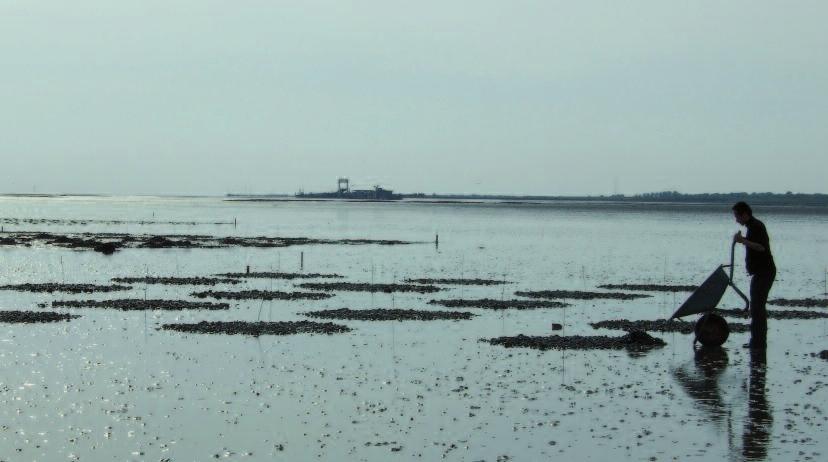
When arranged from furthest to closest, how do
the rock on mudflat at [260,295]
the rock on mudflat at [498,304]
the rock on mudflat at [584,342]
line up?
the rock on mudflat at [260,295]
the rock on mudflat at [498,304]
the rock on mudflat at [584,342]

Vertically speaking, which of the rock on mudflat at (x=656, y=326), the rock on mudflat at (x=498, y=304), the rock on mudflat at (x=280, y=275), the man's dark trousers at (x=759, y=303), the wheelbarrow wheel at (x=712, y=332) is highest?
the man's dark trousers at (x=759, y=303)

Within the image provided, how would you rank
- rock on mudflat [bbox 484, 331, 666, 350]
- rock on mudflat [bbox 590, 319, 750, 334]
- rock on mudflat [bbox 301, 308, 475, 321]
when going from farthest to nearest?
rock on mudflat [bbox 301, 308, 475, 321] < rock on mudflat [bbox 590, 319, 750, 334] < rock on mudflat [bbox 484, 331, 666, 350]

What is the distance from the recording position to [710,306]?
21.9 metres

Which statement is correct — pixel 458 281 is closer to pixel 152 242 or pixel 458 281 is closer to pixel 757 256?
pixel 757 256

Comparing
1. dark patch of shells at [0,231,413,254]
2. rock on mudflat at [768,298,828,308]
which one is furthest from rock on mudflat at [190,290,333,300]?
dark patch of shells at [0,231,413,254]

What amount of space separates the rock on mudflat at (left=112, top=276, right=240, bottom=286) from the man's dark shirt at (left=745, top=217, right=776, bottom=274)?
2331 centimetres

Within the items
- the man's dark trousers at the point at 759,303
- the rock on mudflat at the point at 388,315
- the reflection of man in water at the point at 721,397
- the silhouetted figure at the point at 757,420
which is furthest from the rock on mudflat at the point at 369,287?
the silhouetted figure at the point at 757,420

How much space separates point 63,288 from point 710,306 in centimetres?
2354

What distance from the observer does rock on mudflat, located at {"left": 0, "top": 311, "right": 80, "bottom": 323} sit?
84.0ft

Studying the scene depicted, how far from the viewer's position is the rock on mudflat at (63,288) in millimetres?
34125

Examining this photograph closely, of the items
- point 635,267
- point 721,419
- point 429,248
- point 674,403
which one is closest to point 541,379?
point 674,403

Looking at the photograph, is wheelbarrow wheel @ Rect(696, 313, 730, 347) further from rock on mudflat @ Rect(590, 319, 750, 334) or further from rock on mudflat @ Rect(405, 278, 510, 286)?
rock on mudflat @ Rect(405, 278, 510, 286)

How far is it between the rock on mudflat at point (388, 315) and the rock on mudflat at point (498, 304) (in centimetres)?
197

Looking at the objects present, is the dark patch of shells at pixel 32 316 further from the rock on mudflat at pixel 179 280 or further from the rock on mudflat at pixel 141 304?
Answer: the rock on mudflat at pixel 179 280
